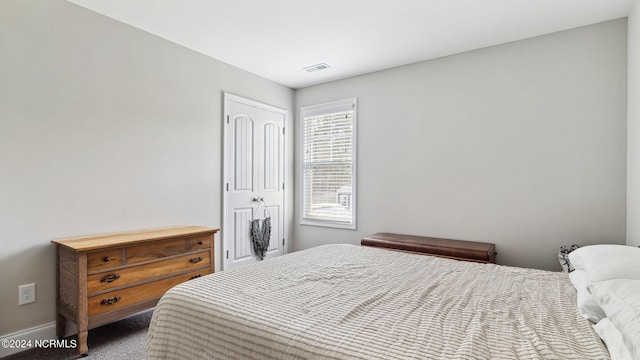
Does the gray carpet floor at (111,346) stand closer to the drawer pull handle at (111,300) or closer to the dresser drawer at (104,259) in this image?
the drawer pull handle at (111,300)

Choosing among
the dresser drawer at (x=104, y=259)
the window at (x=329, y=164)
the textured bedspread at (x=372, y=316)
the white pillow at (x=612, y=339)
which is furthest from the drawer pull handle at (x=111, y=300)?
the white pillow at (x=612, y=339)

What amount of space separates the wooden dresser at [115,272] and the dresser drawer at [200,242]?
21 millimetres

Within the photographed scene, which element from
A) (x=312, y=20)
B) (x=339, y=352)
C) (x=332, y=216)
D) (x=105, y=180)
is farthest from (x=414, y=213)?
(x=105, y=180)

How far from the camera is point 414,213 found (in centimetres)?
371

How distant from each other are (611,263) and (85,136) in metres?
3.55

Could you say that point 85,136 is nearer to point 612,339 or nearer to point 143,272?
point 143,272

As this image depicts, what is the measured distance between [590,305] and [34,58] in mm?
3651

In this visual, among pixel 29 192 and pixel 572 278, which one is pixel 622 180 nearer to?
pixel 572 278

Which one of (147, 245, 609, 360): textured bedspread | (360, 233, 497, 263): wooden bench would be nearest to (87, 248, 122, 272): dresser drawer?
(147, 245, 609, 360): textured bedspread

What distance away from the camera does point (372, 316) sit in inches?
50.8

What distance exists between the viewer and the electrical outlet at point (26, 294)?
7.47 ft

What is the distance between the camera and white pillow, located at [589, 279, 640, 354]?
91cm

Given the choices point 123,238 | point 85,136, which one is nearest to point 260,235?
point 123,238

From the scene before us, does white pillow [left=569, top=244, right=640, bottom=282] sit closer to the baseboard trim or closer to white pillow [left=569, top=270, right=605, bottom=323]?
white pillow [left=569, top=270, right=605, bottom=323]
